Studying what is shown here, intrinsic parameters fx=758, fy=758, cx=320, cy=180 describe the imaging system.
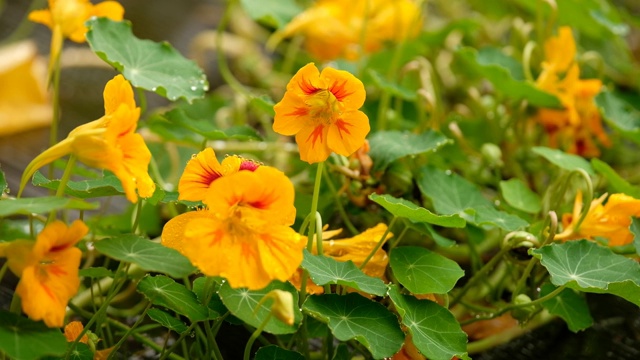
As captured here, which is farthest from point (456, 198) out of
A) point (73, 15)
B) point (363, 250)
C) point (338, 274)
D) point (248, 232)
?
point (73, 15)

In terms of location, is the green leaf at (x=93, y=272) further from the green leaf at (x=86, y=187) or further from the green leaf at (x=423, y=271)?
the green leaf at (x=423, y=271)

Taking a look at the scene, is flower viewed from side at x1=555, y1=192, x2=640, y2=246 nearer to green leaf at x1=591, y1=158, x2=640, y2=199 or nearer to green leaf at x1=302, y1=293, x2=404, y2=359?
green leaf at x1=591, y1=158, x2=640, y2=199

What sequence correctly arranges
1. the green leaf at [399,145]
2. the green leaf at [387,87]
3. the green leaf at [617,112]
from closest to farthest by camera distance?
the green leaf at [399,145], the green leaf at [387,87], the green leaf at [617,112]

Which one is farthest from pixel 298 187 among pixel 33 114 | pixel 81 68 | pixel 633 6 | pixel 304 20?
pixel 633 6

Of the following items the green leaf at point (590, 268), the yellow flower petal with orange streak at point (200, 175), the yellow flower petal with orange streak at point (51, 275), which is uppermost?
the yellow flower petal with orange streak at point (200, 175)

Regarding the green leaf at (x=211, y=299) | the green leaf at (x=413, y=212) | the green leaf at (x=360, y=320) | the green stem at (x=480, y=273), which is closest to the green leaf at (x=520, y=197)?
the green stem at (x=480, y=273)

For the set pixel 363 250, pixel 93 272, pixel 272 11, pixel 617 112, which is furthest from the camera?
pixel 272 11

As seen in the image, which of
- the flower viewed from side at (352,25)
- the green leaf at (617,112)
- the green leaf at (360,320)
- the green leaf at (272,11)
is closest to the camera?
the green leaf at (360,320)

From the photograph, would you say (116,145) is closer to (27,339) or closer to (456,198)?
(27,339)

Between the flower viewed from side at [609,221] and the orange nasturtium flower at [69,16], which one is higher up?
the orange nasturtium flower at [69,16]
